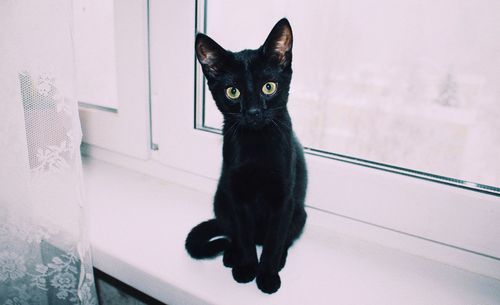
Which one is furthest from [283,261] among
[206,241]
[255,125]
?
[255,125]

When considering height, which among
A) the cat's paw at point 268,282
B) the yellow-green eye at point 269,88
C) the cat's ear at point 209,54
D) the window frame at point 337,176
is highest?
the cat's ear at point 209,54

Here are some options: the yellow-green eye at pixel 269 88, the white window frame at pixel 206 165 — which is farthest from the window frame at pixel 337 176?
the yellow-green eye at pixel 269 88

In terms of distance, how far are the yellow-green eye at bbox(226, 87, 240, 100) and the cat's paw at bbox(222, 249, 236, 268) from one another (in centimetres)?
35

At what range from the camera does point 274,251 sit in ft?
2.09

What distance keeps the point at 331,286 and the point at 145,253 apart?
1.35ft

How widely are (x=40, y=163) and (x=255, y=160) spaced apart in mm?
420

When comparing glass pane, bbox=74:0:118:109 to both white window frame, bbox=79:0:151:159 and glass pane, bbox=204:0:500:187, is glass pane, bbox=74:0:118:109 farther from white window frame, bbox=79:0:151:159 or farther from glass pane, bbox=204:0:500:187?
glass pane, bbox=204:0:500:187

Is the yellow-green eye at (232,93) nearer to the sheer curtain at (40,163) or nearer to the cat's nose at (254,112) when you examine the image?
the cat's nose at (254,112)

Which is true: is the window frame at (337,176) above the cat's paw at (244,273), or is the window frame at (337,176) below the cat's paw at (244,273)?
above

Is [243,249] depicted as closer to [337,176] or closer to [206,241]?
[206,241]

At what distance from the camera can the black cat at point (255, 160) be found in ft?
2.11

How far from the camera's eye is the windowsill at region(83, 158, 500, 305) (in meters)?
0.61

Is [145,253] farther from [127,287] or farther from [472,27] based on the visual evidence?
[472,27]

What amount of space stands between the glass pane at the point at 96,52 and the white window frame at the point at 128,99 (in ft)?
0.14
